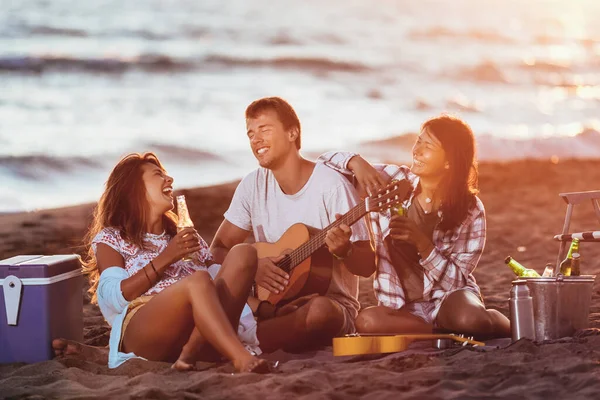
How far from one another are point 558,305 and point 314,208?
1.38 m

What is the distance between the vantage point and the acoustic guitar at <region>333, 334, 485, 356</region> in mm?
4387

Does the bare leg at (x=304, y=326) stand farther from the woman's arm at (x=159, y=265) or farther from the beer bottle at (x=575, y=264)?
the beer bottle at (x=575, y=264)

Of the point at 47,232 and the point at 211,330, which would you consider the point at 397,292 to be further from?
the point at 47,232

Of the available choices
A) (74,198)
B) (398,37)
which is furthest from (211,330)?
(398,37)

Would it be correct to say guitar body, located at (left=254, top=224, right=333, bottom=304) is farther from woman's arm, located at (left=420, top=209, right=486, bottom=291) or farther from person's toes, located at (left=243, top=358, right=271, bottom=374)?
person's toes, located at (left=243, top=358, right=271, bottom=374)

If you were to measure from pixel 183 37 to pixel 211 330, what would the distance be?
59.1 feet

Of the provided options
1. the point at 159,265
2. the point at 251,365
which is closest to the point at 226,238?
the point at 159,265

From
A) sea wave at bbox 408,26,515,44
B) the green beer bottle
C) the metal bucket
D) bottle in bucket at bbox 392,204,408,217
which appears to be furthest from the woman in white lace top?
sea wave at bbox 408,26,515,44

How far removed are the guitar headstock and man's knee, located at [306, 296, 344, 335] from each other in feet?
1.82

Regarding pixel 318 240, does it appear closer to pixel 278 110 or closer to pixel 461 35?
pixel 278 110

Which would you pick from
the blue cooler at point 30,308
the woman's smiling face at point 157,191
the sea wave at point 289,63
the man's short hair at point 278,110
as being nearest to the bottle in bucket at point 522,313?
the man's short hair at point 278,110

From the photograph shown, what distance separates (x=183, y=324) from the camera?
4.11m

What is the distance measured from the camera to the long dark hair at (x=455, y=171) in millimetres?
4688

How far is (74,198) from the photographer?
13219 mm
